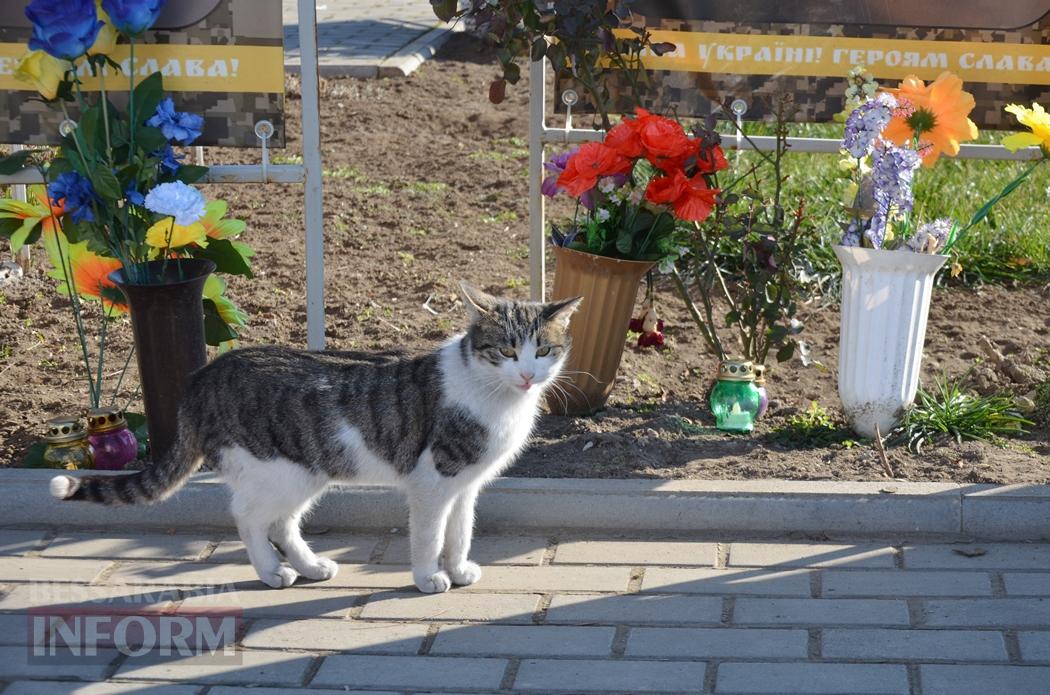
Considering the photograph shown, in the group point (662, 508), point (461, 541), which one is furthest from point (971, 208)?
point (461, 541)

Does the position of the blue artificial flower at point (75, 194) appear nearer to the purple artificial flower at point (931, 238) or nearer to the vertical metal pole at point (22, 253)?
the vertical metal pole at point (22, 253)

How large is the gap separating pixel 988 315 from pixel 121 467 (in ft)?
14.2

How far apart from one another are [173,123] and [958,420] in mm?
3406

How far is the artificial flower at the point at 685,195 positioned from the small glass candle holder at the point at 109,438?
2.30 m

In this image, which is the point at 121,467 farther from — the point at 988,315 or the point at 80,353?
the point at 988,315

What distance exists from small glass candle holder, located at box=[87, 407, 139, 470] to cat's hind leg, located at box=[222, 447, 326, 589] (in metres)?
0.94

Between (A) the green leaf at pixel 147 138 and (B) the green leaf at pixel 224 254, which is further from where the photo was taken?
(B) the green leaf at pixel 224 254

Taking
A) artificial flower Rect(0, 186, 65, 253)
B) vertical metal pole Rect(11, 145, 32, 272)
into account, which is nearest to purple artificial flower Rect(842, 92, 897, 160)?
artificial flower Rect(0, 186, 65, 253)

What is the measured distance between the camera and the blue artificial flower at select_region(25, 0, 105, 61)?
4.30 meters

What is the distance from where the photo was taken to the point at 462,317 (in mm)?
6059

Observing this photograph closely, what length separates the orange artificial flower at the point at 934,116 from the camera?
4.62m

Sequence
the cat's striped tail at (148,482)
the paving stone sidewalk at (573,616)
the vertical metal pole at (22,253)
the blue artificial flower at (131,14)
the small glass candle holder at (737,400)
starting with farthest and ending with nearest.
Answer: the vertical metal pole at (22,253) → the small glass candle holder at (737,400) → the blue artificial flower at (131,14) → the cat's striped tail at (148,482) → the paving stone sidewalk at (573,616)

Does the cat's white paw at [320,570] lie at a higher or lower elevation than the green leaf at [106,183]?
lower

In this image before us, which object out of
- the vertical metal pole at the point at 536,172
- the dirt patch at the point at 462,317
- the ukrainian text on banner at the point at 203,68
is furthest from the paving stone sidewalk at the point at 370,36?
the ukrainian text on banner at the point at 203,68
